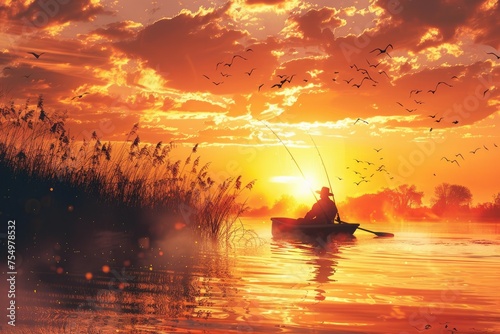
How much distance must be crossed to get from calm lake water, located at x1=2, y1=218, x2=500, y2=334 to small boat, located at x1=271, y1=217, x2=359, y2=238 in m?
13.9

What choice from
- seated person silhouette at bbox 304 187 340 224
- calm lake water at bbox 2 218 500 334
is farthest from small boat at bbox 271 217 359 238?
calm lake water at bbox 2 218 500 334

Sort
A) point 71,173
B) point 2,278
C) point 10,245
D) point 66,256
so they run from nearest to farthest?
point 2,278 → point 10,245 → point 66,256 → point 71,173

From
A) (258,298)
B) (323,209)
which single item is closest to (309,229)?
(323,209)

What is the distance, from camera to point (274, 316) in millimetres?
9922

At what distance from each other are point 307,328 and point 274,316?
0.91m

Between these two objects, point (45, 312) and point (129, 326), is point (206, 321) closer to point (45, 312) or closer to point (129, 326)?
point (129, 326)

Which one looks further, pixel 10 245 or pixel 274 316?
pixel 10 245

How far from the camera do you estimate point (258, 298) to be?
38.5 ft

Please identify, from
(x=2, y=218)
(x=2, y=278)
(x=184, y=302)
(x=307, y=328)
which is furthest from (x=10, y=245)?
(x=307, y=328)

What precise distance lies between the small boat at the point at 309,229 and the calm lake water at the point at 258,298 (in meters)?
13.9

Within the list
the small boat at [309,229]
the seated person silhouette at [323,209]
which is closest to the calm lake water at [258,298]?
the small boat at [309,229]

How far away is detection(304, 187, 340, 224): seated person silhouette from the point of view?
3522cm

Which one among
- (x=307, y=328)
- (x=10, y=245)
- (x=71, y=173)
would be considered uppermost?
(x=71, y=173)

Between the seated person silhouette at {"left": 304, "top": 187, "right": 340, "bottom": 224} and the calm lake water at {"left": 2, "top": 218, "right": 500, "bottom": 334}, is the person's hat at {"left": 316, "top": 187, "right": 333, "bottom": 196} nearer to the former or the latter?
the seated person silhouette at {"left": 304, "top": 187, "right": 340, "bottom": 224}
